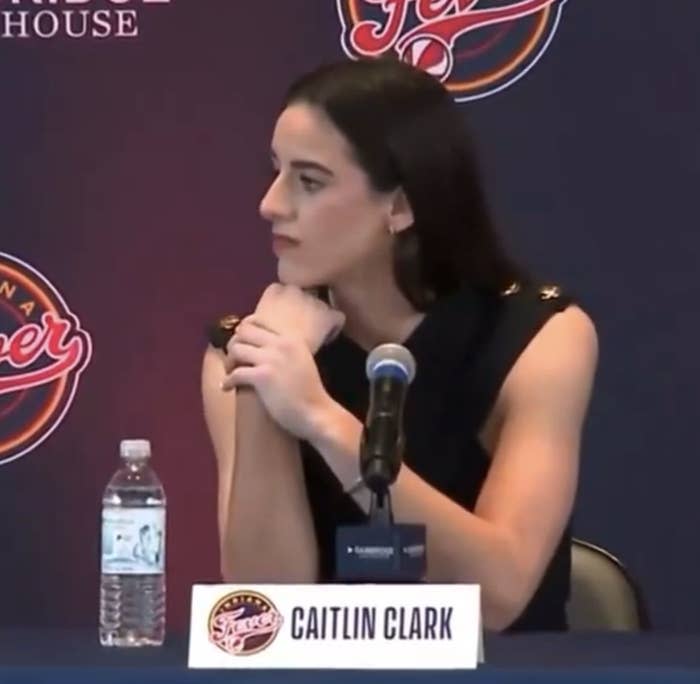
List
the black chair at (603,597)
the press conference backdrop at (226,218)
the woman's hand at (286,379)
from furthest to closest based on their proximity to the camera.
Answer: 1. the press conference backdrop at (226,218)
2. the black chair at (603,597)
3. the woman's hand at (286,379)

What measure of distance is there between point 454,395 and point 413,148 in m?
0.30

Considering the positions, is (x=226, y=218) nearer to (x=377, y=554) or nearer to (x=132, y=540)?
(x=132, y=540)

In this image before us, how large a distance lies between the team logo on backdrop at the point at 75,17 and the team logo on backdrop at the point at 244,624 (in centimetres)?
138

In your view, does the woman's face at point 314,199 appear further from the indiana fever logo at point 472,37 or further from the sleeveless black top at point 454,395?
the indiana fever logo at point 472,37

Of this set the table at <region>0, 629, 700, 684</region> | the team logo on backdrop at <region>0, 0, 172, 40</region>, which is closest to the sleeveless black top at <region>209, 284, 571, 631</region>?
→ the table at <region>0, 629, 700, 684</region>

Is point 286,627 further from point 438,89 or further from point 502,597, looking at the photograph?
point 438,89

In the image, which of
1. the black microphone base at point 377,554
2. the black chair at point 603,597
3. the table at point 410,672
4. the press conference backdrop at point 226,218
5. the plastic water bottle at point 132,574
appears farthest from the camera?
the press conference backdrop at point 226,218

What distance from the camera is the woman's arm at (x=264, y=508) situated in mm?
1912

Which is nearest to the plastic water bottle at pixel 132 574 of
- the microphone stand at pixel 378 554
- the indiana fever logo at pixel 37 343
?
the microphone stand at pixel 378 554

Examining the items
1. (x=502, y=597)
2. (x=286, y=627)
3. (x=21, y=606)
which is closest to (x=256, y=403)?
(x=502, y=597)

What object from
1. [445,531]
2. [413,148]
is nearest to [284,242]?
[413,148]

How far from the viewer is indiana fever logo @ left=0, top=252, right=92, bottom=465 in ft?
8.69

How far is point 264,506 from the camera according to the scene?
1.92 m

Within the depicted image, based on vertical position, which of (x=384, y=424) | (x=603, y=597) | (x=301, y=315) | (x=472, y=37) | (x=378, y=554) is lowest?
(x=603, y=597)
